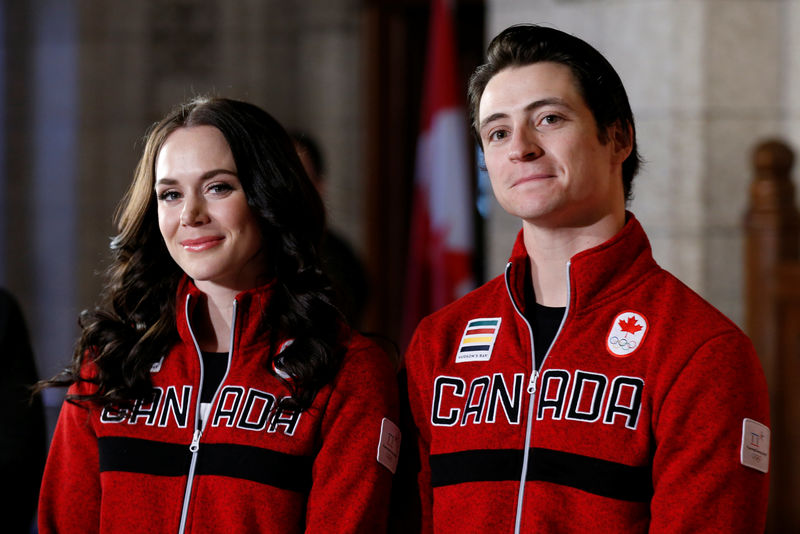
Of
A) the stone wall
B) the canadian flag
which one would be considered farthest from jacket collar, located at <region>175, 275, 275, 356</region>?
the canadian flag

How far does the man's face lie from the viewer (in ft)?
5.37

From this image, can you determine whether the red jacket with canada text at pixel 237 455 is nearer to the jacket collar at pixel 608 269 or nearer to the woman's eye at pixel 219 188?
the woman's eye at pixel 219 188

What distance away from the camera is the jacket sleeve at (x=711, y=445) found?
1474mm

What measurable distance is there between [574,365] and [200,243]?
69 cm

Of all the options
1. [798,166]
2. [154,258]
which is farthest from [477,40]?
[154,258]

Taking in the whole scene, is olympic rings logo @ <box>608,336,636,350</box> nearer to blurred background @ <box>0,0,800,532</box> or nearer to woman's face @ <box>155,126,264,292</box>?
woman's face @ <box>155,126,264,292</box>

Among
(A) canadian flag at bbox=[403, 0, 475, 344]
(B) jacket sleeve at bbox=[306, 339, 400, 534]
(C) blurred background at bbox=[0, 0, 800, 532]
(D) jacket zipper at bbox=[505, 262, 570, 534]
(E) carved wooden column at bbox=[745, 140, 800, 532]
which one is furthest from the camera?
(C) blurred background at bbox=[0, 0, 800, 532]

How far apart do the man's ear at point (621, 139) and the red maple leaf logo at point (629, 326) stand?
0.28 m

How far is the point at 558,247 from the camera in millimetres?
1722

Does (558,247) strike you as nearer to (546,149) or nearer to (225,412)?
(546,149)

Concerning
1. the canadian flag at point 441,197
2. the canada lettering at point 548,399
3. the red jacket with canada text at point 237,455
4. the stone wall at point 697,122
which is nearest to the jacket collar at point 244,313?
the red jacket with canada text at point 237,455

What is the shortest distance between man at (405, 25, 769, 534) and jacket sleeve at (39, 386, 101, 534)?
600 mm

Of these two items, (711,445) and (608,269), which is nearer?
(711,445)

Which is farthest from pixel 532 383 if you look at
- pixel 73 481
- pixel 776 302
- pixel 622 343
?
pixel 776 302
